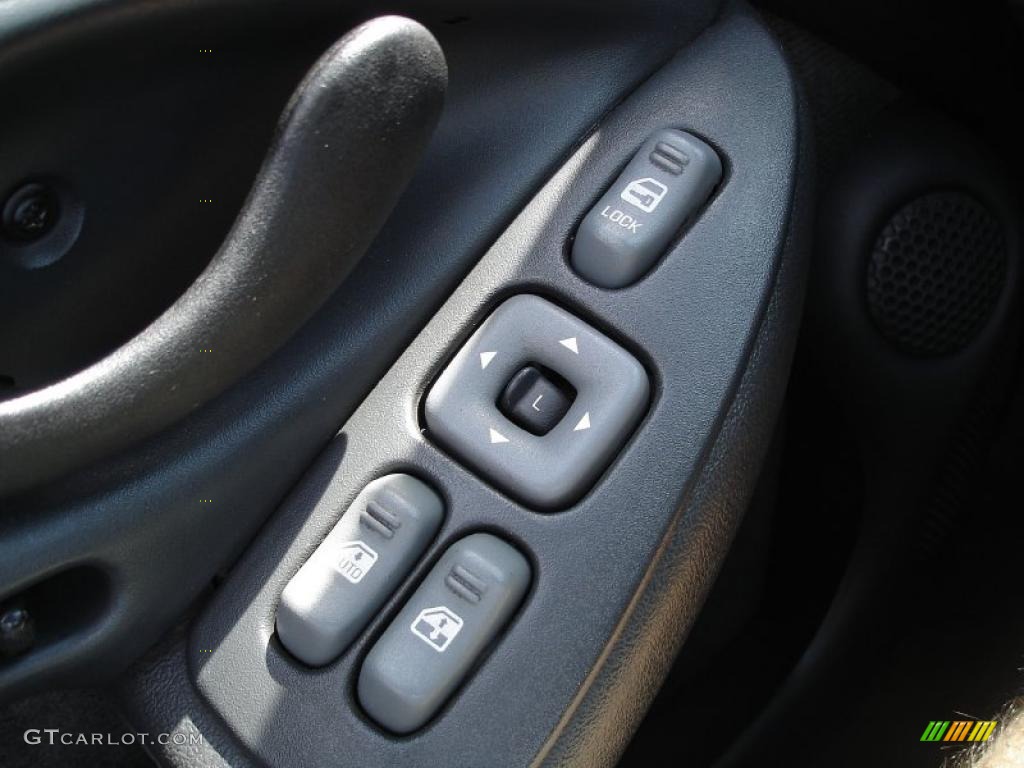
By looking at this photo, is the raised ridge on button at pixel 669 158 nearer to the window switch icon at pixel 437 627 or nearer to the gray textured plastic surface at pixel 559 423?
the gray textured plastic surface at pixel 559 423

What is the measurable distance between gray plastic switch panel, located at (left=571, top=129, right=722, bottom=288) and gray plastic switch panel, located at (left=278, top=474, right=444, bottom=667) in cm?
16

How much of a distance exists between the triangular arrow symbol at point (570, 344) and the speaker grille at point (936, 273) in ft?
1.08

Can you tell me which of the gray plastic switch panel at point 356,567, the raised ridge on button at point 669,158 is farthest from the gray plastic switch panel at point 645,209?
the gray plastic switch panel at point 356,567

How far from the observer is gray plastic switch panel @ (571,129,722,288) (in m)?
0.67

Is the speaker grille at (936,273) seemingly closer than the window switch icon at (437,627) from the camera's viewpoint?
No

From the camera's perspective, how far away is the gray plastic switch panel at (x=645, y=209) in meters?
0.67

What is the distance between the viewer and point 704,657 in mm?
948

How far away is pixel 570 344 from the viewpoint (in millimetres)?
656

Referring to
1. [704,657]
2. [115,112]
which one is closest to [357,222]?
[115,112]

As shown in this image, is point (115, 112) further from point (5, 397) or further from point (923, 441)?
point (923, 441)

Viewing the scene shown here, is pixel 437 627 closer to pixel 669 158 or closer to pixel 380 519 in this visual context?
pixel 380 519

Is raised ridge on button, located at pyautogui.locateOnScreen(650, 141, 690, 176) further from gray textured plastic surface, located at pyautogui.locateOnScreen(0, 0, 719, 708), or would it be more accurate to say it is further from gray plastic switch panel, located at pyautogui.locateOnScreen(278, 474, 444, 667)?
gray plastic switch panel, located at pyautogui.locateOnScreen(278, 474, 444, 667)

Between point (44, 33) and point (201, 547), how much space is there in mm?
274

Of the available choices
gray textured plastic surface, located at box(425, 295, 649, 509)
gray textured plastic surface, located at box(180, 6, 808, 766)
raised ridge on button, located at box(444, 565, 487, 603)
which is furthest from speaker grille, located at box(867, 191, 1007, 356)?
raised ridge on button, located at box(444, 565, 487, 603)
